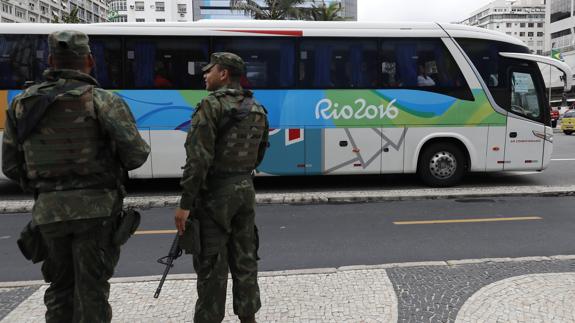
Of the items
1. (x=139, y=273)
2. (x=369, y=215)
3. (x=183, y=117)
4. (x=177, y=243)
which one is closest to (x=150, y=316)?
(x=177, y=243)

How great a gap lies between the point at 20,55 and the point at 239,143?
7.41m

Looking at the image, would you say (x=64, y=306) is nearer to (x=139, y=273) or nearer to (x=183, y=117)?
(x=139, y=273)

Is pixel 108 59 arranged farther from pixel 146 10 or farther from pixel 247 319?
pixel 146 10

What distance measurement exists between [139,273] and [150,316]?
140 cm

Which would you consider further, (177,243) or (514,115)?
(514,115)

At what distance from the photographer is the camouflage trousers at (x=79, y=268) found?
2707mm

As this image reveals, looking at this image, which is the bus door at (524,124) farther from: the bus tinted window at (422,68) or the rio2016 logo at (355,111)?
the rio2016 logo at (355,111)

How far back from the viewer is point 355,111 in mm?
9258

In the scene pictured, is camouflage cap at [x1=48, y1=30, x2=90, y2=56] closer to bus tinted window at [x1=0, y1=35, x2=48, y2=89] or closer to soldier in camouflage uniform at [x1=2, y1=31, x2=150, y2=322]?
soldier in camouflage uniform at [x1=2, y1=31, x2=150, y2=322]

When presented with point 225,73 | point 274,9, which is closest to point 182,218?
point 225,73

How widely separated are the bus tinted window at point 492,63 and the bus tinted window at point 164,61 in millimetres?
5206

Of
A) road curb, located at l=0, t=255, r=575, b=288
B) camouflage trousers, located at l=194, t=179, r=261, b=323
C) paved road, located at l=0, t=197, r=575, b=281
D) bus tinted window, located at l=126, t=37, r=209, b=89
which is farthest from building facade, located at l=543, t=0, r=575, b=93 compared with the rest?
camouflage trousers, located at l=194, t=179, r=261, b=323

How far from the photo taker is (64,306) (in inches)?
112

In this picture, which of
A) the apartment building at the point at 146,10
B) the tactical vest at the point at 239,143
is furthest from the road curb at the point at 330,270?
the apartment building at the point at 146,10
